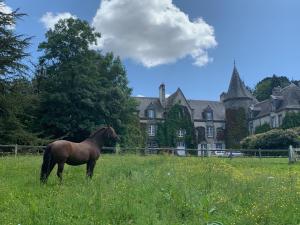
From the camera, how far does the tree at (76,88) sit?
4941cm

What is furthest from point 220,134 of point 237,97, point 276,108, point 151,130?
point 151,130

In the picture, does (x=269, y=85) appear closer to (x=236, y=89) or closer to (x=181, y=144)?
(x=236, y=89)

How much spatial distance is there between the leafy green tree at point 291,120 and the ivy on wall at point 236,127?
1045cm

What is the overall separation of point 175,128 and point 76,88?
3199cm

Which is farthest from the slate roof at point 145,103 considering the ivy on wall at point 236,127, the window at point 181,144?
the ivy on wall at point 236,127

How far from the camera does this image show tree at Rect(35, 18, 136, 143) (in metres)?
49.4

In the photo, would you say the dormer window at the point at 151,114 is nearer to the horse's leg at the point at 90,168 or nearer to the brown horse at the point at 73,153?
the brown horse at the point at 73,153

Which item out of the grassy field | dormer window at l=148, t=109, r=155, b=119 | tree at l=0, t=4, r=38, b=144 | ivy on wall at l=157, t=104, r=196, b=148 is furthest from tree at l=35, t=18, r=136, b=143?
the grassy field

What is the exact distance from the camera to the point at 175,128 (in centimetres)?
7969

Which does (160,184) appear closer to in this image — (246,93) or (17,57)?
(17,57)

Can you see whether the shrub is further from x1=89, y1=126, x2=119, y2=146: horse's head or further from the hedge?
x1=89, y1=126, x2=119, y2=146: horse's head

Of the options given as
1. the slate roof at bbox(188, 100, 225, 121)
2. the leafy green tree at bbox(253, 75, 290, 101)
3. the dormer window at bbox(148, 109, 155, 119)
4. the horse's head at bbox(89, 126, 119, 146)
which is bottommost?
the horse's head at bbox(89, 126, 119, 146)

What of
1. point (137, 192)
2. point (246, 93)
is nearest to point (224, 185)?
point (137, 192)

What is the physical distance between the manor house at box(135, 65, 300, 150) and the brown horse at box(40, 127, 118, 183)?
197 ft
